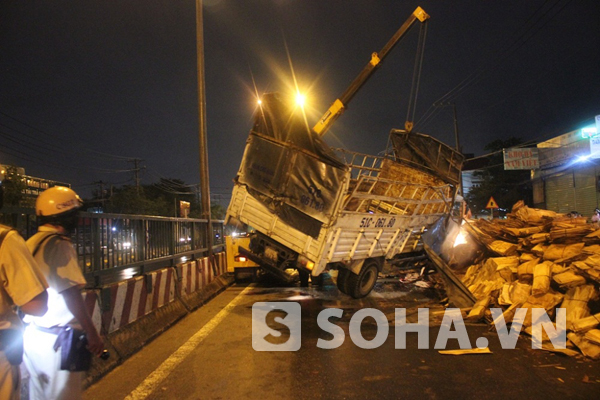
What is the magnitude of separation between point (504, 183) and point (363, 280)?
28.0 m

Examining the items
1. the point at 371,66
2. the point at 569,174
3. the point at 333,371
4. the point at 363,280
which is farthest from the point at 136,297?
the point at 569,174

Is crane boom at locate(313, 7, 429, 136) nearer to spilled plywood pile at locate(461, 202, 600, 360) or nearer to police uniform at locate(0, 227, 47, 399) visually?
spilled plywood pile at locate(461, 202, 600, 360)

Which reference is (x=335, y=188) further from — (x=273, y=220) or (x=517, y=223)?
(x=517, y=223)

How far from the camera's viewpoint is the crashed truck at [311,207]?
275 inches

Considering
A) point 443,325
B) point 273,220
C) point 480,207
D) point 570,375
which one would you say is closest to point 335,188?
point 273,220

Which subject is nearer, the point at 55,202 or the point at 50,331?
the point at 50,331

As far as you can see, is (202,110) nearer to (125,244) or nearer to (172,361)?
(125,244)

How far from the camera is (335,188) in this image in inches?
269

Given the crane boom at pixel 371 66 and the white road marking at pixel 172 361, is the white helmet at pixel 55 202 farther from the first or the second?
the crane boom at pixel 371 66

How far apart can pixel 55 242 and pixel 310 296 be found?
7063mm

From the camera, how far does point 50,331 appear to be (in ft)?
7.53

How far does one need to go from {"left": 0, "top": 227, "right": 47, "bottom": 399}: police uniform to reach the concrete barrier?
7.79ft

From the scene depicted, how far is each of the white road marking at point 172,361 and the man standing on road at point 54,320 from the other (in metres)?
1.55

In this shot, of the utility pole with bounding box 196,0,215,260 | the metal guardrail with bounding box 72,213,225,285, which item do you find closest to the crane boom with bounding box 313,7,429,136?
the utility pole with bounding box 196,0,215,260
